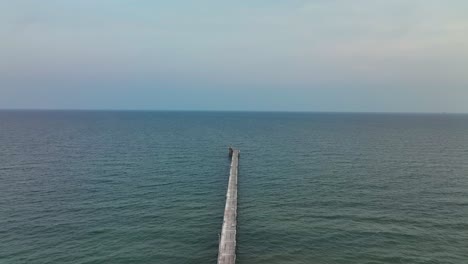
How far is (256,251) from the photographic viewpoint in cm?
3391

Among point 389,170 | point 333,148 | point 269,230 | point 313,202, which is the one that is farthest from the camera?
point 333,148

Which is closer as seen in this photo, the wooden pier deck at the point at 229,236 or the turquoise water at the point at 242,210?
the wooden pier deck at the point at 229,236

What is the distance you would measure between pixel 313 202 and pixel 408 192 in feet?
55.5

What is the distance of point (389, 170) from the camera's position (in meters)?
68.6

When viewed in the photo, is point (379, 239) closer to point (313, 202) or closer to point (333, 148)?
point (313, 202)

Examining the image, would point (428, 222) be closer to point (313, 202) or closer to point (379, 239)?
point (379, 239)

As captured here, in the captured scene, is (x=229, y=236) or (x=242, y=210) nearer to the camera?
(x=229, y=236)

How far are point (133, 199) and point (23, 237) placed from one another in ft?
49.9

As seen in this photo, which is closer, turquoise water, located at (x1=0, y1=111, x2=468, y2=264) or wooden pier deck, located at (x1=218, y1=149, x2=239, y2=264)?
wooden pier deck, located at (x1=218, y1=149, x2=239, y2=264)

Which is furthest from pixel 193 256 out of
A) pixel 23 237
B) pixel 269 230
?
pixel 23 237

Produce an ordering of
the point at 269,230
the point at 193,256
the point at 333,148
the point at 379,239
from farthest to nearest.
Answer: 1. the point at 333,148
2. the point at 269,230
3. the point at 379,239
4. the point at 193,256

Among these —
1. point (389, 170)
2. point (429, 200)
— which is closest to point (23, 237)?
point (429, 200)

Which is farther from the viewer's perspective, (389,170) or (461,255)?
(389,170)

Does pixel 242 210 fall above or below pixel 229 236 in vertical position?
below
